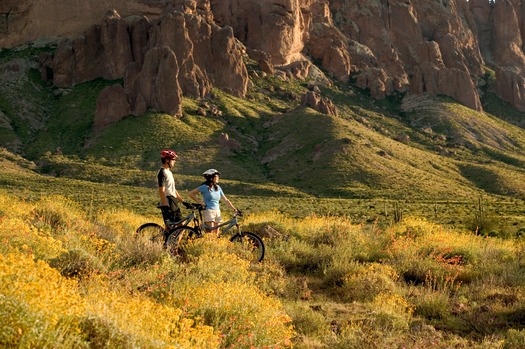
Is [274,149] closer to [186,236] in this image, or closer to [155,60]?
[155,60]

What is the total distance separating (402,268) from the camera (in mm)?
11156

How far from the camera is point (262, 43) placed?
350 feet

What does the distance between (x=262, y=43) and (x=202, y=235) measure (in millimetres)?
100148

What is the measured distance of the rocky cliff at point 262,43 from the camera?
83.8 meters

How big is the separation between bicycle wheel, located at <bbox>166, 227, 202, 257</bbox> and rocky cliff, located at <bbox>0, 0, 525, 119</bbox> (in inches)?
2610

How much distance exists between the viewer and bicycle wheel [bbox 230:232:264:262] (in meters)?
11.1

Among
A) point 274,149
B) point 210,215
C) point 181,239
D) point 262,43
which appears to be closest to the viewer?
point 181,239

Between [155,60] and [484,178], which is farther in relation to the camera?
[155,60]

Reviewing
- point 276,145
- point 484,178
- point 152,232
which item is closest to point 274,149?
point 276,145

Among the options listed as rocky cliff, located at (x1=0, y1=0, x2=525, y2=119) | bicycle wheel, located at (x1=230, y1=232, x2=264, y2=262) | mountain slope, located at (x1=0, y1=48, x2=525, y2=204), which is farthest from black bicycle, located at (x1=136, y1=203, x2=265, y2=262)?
rocky cliff, located at (x1=0, y1=0, x2=525, y2=119)

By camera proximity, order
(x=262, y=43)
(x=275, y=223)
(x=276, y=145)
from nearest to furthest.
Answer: (x=275, y=223) → (x=276, y=145) → (x=262, y=43)

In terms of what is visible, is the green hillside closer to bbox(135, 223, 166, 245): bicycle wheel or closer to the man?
bbox(135, 223, 166, 245): bicycle wheel

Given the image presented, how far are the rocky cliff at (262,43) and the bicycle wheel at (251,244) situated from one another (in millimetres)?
65941

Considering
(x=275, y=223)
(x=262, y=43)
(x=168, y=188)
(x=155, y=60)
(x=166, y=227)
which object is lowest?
(x=275, y=223)
